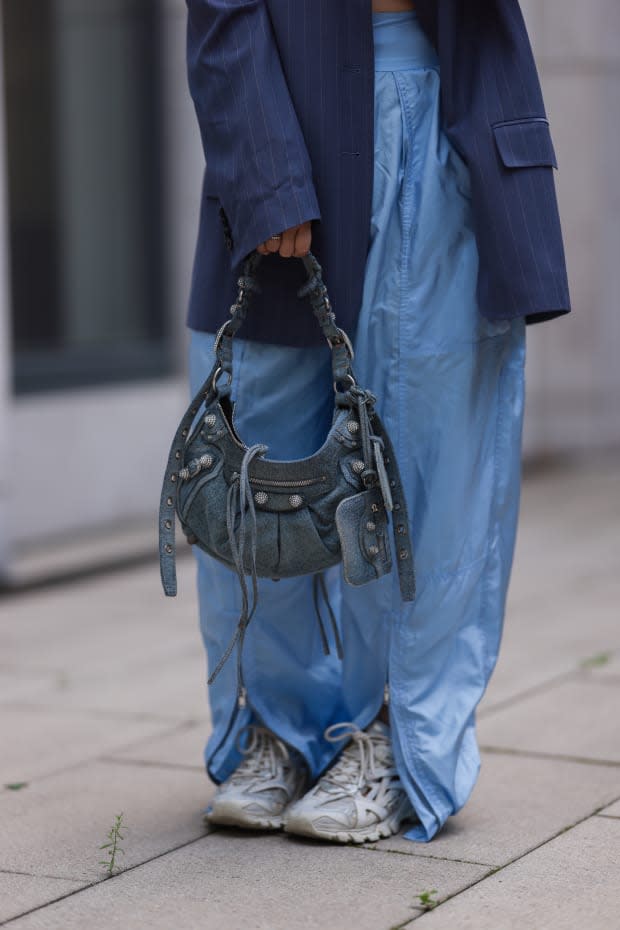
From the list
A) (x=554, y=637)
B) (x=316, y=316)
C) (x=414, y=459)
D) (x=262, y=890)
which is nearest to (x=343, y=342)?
(x=316, y=316)

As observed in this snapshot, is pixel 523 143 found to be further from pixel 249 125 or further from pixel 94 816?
pixel 94 816

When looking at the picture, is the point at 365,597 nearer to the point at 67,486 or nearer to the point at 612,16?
the point at 67,486

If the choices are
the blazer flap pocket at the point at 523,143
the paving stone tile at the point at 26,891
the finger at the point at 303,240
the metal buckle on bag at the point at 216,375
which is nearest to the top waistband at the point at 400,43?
the blazer flap pocket at the point at 523,143

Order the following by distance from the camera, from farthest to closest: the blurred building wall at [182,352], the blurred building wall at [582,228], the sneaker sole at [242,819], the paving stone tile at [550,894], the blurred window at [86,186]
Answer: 1. the blurred building wall at [582,228]
2. the blurred window at [86,186]
3. the blurred building wall at [182,352]
4. the sneaker sole at [242,819]
5. the paving stone tile at [550,894]

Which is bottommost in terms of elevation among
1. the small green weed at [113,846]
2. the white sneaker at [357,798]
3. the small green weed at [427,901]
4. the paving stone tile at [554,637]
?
the paving stone tile at [554,637]

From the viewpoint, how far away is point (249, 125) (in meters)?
2.65

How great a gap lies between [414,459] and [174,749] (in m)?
1.09

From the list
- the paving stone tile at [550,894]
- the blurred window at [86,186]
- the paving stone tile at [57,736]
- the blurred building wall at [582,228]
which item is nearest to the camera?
the paving stone tile at [550,894]

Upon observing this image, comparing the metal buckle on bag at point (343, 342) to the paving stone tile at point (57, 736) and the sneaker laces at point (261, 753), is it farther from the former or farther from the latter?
the paving stone tile at point (57, 736)

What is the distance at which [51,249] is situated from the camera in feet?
23.3

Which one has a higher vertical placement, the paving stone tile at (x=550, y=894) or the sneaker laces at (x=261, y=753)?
the sneaker laces at (x=261, y=753)

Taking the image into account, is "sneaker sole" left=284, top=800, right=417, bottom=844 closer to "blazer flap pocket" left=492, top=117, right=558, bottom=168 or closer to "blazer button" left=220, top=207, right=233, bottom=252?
"blazer button" left=220, top=207, right=233, bottom=252

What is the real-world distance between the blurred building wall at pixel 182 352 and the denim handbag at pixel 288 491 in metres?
3.16

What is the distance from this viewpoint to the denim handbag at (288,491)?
2.62 m
